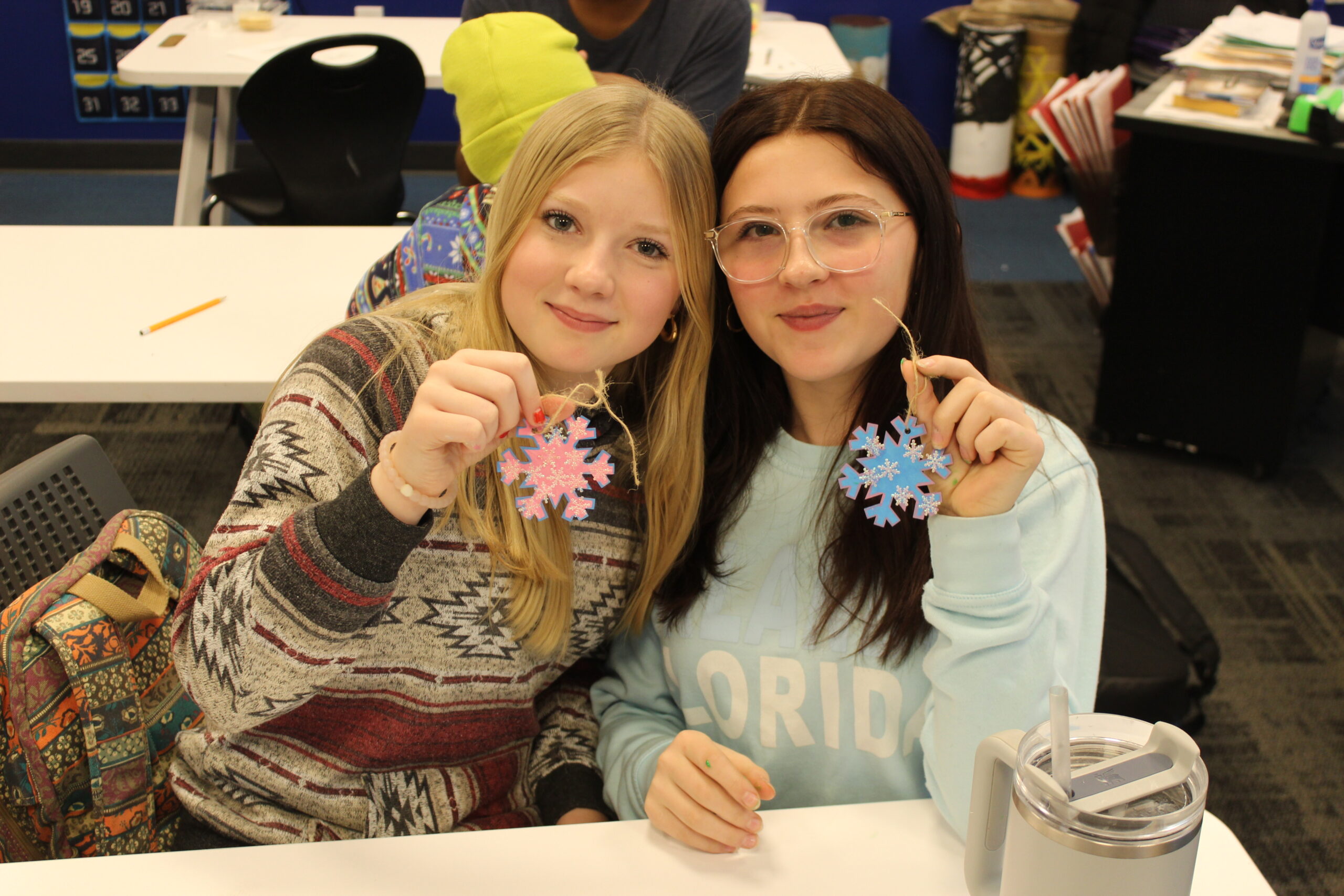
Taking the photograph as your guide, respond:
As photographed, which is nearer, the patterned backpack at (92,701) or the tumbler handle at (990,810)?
the tumbler handle at (990,810)

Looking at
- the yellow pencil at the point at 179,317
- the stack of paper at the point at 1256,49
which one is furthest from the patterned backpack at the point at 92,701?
the stack of paper at the point at 1256,49

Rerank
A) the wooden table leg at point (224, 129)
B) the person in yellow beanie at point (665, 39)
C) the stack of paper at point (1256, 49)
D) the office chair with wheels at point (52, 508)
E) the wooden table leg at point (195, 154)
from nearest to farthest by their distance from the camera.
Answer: the office chair with wheels at point (52, 508) < the person in yellow beanie at point (665, 39) < the stack of paper at point (1256, 49) < the wooden table leg at point (195, 154) < the wooden table leg at point (224, 129)

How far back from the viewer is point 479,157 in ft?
6.24

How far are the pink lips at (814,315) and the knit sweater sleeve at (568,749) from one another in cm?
52

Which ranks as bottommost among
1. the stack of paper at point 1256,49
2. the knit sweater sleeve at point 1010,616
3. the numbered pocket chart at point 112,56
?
the numbered pocket chart at point 112,56

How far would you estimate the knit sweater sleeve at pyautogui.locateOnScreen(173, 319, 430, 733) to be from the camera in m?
0.99

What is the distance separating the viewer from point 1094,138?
328 centimetres

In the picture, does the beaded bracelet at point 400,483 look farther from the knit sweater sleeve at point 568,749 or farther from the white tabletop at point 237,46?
the white tabletop at point 237,46

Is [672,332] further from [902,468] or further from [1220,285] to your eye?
[1220,285]

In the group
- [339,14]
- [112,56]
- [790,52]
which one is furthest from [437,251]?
[112,56]

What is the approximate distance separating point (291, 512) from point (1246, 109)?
2700mm

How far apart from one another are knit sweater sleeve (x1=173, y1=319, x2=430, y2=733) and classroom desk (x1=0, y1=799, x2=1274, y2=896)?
0.15 meters

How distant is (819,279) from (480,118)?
977 millimetres

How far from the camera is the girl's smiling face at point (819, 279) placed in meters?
1.14
